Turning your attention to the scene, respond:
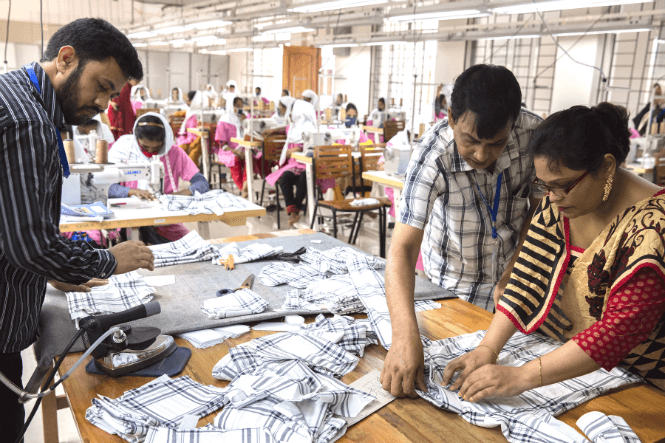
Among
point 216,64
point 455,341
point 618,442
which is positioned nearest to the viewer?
point 618,442

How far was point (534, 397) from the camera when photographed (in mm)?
1081

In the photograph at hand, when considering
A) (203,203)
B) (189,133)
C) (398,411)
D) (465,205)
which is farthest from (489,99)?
(189,133)

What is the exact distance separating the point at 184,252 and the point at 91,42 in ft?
3.13

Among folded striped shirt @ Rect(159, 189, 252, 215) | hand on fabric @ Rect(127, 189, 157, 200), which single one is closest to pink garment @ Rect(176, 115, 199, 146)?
hand on fabric @ Rect(127, 189, 157, 200)

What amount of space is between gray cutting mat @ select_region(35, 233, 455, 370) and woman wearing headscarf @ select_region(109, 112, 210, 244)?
159 centimetres

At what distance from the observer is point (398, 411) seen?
Result: 105 centimetres

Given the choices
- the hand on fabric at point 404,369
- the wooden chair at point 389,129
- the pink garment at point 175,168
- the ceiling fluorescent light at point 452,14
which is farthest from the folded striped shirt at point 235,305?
the wooden chair at point 389,129

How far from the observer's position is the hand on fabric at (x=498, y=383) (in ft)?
3.42

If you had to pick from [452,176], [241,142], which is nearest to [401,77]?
[241,142]

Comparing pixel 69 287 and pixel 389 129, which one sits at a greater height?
pixel 389 129

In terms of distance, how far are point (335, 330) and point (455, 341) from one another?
30cm

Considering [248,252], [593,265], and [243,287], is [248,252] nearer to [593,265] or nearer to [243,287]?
[243,287]

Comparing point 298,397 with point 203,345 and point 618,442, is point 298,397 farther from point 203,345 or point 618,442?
point 618,442

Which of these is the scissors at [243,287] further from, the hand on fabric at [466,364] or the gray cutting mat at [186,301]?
the hand on fabric at [466,364]
